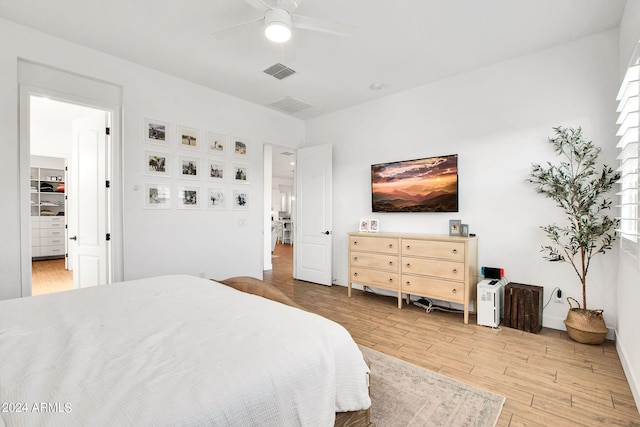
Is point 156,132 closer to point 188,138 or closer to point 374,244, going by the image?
point 188,138

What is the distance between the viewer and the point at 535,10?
2.54m

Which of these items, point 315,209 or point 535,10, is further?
point 315,209

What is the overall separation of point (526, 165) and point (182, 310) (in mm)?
3585

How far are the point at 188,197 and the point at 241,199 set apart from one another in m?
0.80

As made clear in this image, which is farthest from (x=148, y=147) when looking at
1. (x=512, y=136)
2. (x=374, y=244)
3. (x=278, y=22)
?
(x=512, y=136)

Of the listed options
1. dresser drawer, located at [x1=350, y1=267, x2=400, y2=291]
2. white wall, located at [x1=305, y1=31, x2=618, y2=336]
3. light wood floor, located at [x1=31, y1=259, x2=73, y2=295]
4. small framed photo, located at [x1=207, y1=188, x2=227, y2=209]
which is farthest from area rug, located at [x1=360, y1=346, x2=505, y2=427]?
light wood floor, located at [x1=31, y1=259, x2=73, y2=295]

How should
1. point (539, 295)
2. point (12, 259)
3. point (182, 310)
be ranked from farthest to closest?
1. point (539, 295)
2. point (12, 259)
3. point (182, 310)

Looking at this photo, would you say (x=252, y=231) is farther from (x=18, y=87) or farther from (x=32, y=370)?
(x=32, y=370)

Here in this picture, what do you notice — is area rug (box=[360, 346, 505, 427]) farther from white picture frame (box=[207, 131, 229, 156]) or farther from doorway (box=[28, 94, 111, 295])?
white picture frame (box=[207, 131, 229, 156])

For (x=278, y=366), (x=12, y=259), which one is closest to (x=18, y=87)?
(x=12, y=259)

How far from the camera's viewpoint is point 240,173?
179 inches

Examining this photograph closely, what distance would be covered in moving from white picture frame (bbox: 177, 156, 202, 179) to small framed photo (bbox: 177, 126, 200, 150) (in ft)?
0.51

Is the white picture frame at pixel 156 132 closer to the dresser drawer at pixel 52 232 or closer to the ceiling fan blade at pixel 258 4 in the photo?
the ceiling fan blade at pixel 258 4

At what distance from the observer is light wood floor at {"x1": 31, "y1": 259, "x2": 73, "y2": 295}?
14.7 feet
